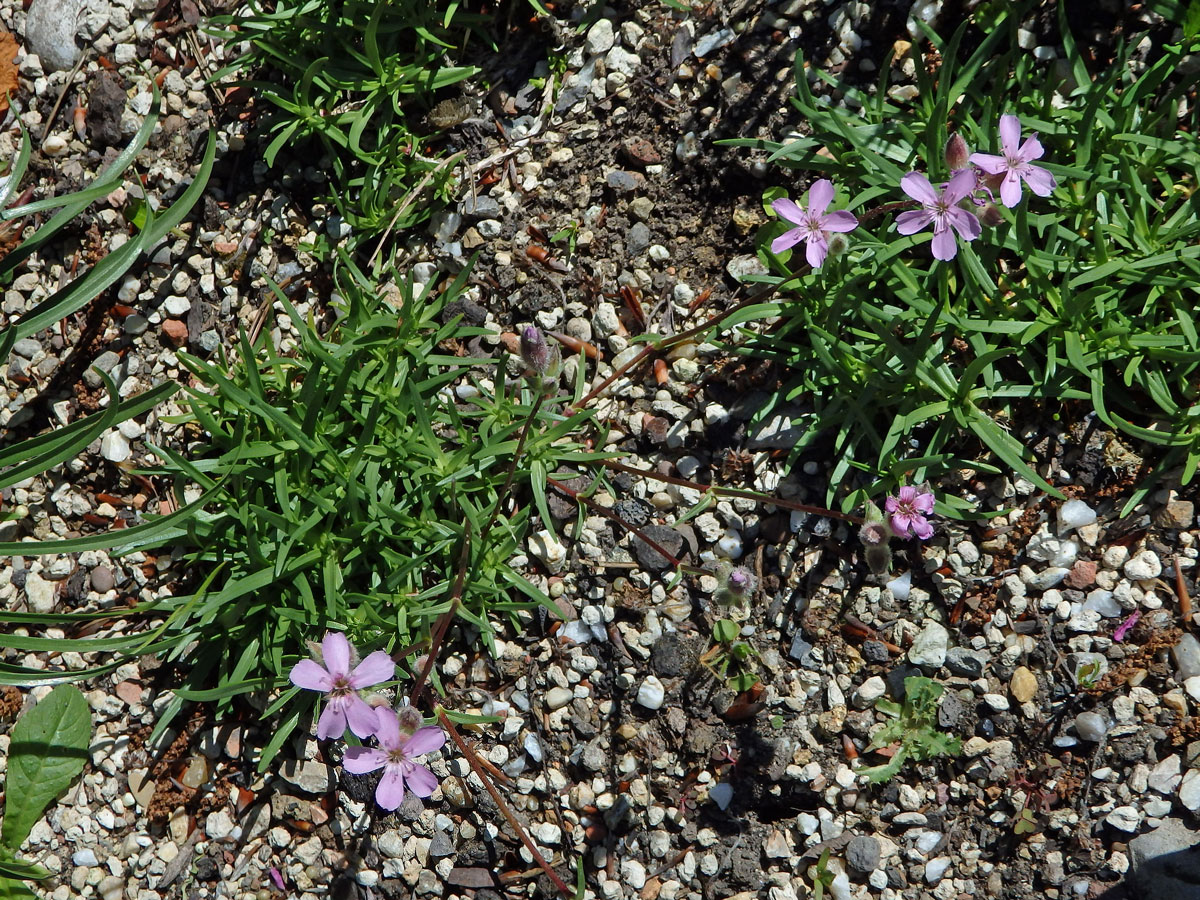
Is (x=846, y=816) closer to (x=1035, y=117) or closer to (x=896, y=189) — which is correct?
(x=896, y=189)

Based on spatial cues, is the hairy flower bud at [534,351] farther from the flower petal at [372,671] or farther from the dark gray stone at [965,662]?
the dark gray stone at [965,662]

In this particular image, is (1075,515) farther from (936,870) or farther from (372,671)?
(372,671)

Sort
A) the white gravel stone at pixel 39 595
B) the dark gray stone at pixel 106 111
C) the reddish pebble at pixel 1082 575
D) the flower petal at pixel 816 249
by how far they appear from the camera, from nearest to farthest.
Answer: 1. the flower petal at pixel 816 249
2. the reddish pebble at pixel 1082 575
3. the white gravel stone at pixel 39 595
4. the dark gray stone at pixel 106 111

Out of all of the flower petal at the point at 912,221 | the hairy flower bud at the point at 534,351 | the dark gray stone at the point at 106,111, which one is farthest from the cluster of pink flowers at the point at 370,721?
the dark gray stone at the point at 106,111

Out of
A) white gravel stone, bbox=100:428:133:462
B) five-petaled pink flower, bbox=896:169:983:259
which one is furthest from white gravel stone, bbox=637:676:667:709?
white gravel stone, bbox=100:428:133:462

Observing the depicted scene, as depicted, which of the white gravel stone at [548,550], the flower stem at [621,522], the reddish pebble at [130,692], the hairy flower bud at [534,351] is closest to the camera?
the hairy flower bud at [534,351]

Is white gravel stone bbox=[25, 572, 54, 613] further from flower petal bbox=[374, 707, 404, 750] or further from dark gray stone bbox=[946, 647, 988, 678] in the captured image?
dark gray stone bbox=[946, 647, 988, 678]
